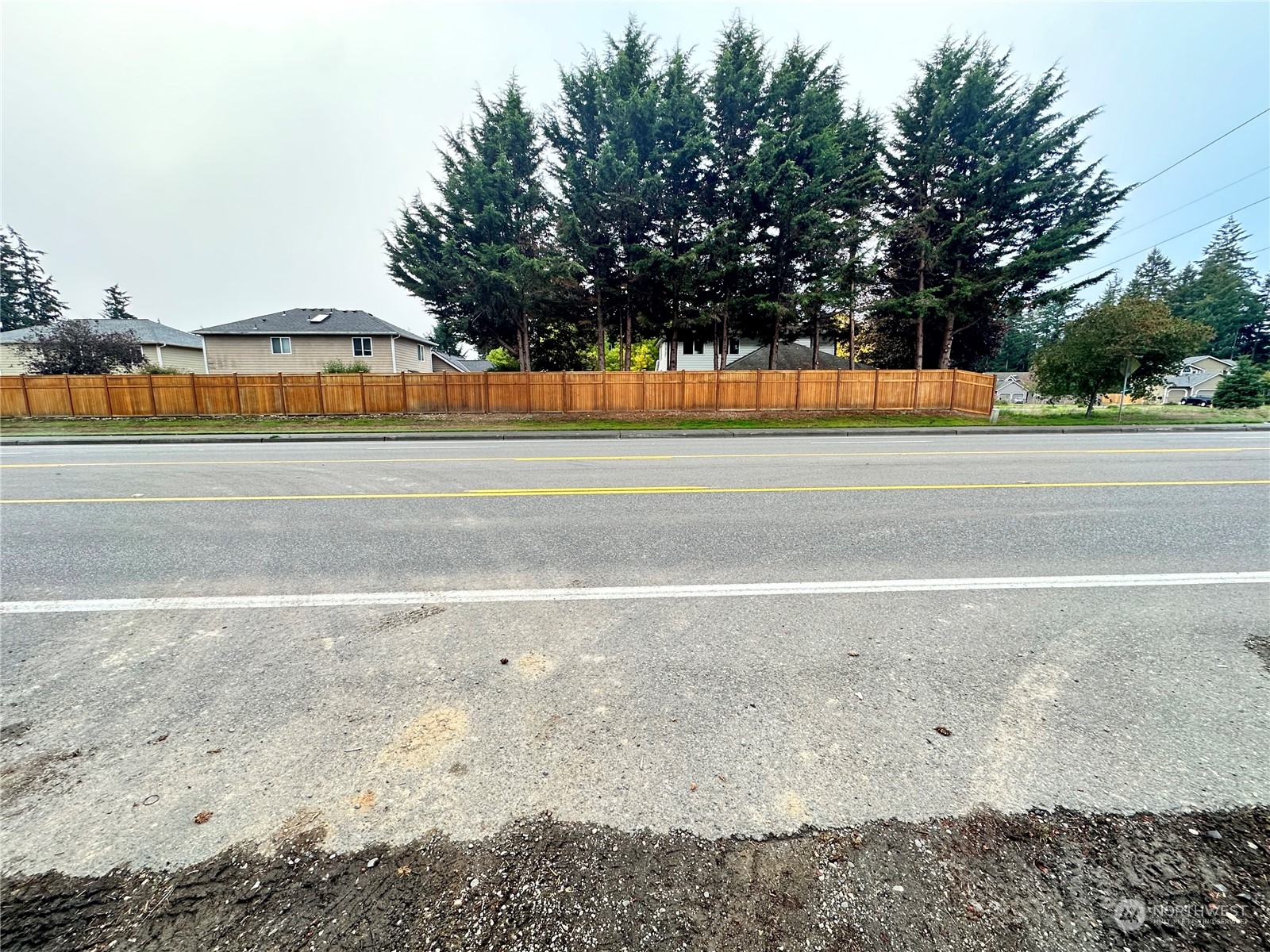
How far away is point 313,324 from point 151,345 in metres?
10.7

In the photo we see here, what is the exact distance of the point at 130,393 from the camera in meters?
21.0

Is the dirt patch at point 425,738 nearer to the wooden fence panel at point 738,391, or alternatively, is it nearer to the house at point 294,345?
the wooden fence panel at point 738,391

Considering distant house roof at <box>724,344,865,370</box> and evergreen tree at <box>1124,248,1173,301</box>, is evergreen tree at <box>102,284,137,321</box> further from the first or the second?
evergreen tree at <box>1124,248,1173,301</box>

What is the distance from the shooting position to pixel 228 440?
1504 centimetres

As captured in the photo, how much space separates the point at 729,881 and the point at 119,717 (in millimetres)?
2772

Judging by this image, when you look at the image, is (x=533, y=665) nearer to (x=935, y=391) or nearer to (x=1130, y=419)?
(x=1130, y=419)

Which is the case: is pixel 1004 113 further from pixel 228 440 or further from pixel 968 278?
pixel 228 440

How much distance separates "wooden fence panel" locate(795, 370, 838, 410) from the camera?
869 inches

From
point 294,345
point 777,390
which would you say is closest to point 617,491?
point 777,390

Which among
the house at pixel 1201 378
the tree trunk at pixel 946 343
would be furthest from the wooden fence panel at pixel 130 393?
the house at pixel 1201 378

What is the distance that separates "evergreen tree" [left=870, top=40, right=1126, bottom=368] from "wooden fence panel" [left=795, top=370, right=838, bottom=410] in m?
6.35

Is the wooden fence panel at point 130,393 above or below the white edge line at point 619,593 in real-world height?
above

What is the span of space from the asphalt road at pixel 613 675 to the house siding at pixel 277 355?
26.0 m

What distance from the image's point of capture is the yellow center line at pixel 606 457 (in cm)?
1009
